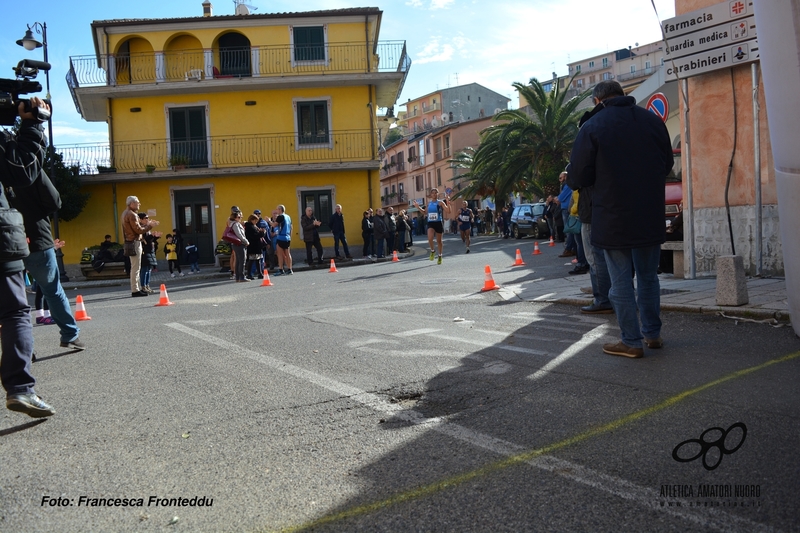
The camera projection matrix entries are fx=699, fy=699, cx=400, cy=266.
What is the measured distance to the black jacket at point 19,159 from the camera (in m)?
4.46

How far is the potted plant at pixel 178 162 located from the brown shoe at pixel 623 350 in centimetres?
2607

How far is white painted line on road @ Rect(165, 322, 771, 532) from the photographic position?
2621mm

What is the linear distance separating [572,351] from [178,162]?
2590 cm

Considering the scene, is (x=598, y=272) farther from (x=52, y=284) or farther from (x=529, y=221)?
(x=529, y=221)

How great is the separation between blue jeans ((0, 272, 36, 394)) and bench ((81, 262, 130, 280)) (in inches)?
825

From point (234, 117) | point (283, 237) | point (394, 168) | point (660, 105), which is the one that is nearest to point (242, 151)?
point (234, 117)

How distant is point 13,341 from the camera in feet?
14.5

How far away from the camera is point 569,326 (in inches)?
285

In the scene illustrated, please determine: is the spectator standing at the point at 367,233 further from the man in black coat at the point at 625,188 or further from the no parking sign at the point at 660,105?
the man in black coat at the point at 625,188

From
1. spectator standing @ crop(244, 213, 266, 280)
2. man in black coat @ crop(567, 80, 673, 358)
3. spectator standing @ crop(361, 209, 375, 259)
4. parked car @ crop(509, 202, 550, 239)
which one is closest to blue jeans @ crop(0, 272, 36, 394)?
man in black coat @ crop(567, 80, 673, 358)

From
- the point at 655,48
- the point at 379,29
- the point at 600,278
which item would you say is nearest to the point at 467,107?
the point at 655,48

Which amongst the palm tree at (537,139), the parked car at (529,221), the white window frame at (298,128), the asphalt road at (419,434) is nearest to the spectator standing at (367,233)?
the white window frame at (298,128)

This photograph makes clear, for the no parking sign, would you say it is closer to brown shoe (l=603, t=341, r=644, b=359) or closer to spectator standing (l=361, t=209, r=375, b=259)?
brown shoe (l=603, t=341, r=644, b=359)

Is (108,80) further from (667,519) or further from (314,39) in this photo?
(667,519)
